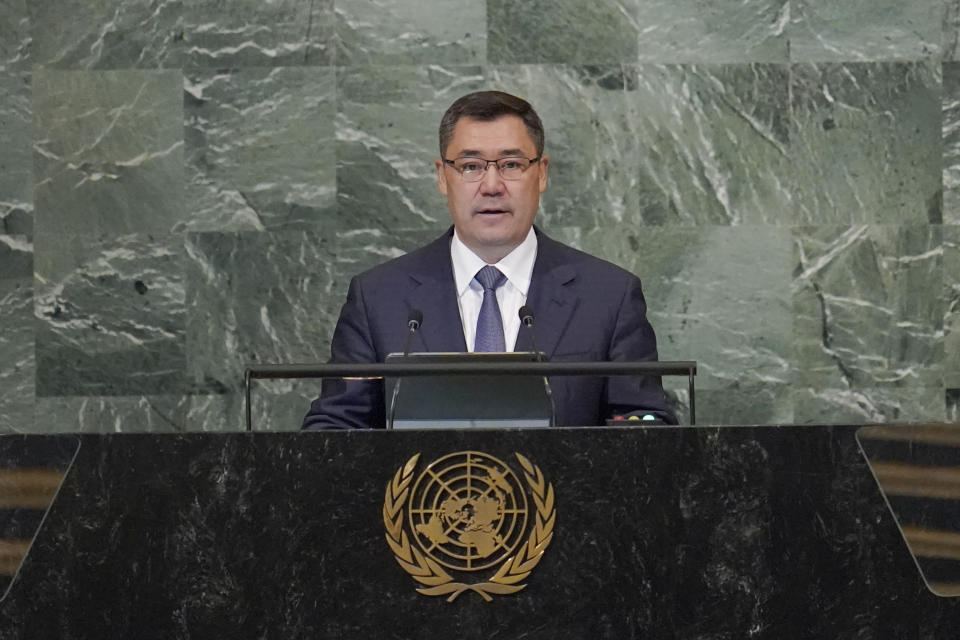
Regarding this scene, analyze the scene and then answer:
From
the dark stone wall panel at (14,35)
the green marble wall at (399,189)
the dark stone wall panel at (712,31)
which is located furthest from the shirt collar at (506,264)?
the dark stone wall panel at (14,35)

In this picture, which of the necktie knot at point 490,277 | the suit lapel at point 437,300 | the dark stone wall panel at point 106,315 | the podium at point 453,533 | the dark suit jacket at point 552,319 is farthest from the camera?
the dark stone wall panel at point 106,315

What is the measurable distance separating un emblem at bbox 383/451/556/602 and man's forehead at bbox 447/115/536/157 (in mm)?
1619

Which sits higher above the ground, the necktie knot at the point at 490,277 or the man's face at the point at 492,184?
the man's face at the point at 492,184

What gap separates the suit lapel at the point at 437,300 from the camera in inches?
147

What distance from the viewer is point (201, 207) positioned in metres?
5.39

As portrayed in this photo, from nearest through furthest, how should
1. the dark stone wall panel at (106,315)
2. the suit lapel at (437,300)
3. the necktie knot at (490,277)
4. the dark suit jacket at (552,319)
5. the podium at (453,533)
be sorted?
the podium at (453,533)
the dark suit jacket at (552,319)
the suit lapel at (437,300)
the necktie knot at (490,277)
the dark stone wall panel at (106,315)

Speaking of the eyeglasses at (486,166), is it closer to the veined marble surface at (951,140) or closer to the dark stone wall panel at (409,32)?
the dark stone wall panel at (409,32)

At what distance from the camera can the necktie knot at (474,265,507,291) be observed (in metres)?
3.84

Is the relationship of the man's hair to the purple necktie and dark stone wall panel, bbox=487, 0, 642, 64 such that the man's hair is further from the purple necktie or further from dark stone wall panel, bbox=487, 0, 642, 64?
dark stone wall panel, bbox=487, 0, 642, 64

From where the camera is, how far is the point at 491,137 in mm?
3822

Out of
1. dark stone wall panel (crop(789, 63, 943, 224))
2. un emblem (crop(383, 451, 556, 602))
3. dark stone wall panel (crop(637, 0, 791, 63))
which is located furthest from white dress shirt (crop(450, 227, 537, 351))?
dark stone wall panel (crop(789, 63, 943, 224))

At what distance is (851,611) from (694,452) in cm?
36

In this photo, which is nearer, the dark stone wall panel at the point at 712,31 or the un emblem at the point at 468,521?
the un emblem at the point at 468,521

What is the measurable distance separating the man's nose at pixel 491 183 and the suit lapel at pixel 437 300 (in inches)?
9.2
